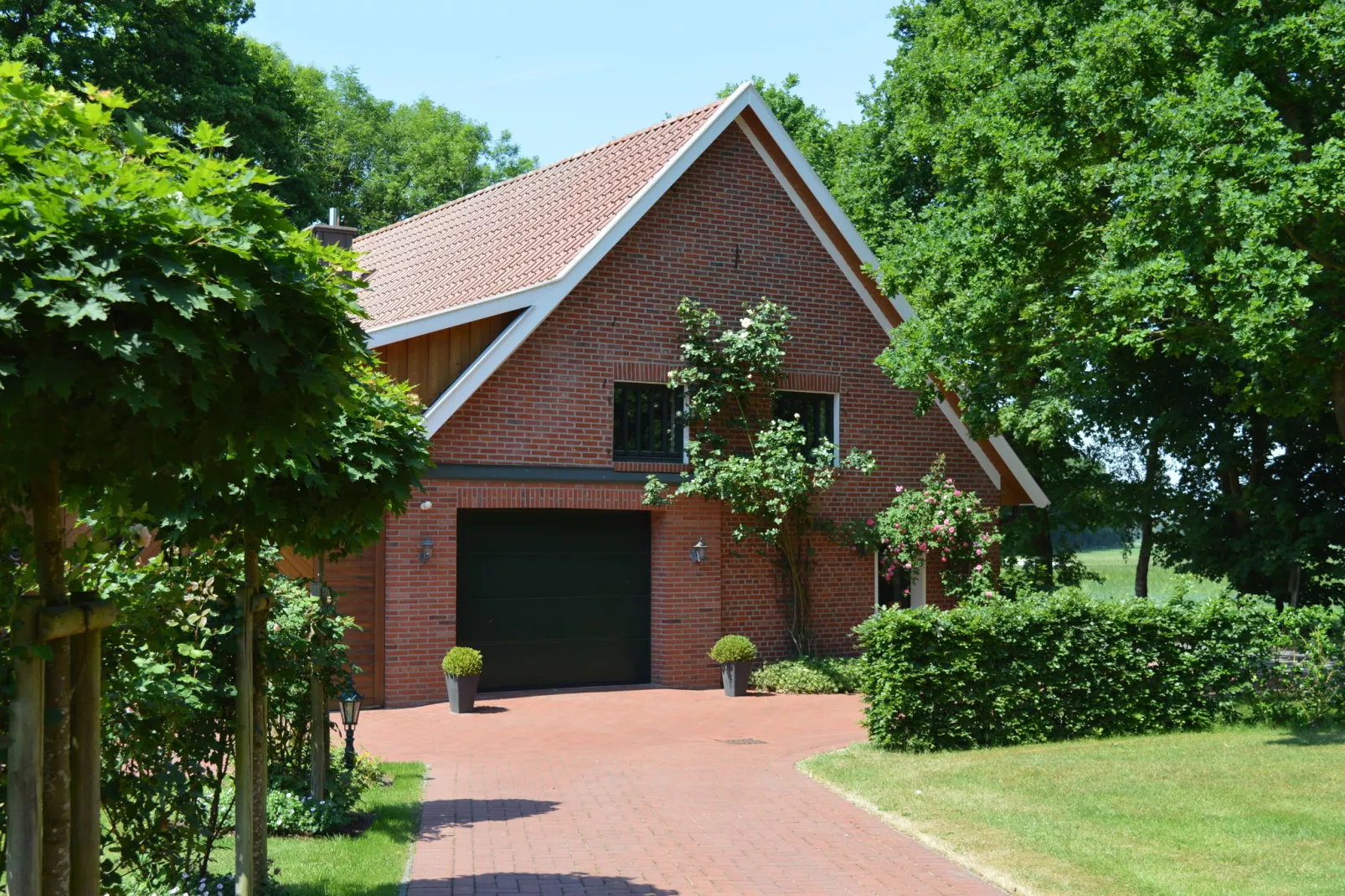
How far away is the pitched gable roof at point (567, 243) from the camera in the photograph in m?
16.5

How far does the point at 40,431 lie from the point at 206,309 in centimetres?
66

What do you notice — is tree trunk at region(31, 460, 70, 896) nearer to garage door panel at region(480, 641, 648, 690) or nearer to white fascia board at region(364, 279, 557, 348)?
white fascia board at region(364, 279, 557, 348)

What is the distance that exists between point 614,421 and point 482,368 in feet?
7.87

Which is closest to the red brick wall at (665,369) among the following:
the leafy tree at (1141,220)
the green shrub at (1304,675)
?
the leafy tree at (1141,220)

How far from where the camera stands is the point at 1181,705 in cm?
1388

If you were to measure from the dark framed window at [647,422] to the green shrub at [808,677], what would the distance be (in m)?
3.34

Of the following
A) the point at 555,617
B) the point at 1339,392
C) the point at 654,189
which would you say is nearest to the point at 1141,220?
the point at 1339,392

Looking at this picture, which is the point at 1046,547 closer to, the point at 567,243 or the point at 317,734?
the point at 567,243

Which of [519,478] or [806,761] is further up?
[519,478]

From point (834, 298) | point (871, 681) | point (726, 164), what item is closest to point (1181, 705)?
point (871, 681)

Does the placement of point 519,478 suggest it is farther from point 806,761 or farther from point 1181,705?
point 1181,705

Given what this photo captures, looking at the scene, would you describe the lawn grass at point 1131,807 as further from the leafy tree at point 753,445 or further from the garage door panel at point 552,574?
the garage door panel at point 552,574

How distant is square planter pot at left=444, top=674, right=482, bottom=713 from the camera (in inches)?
614

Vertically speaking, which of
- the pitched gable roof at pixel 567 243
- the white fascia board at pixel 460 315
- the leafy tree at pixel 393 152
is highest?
the leafy tree at pixel 393 152
